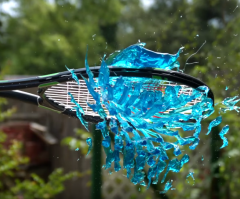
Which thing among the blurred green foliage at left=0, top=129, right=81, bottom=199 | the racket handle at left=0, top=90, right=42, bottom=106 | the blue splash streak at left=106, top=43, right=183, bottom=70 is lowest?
the blurred green foliage at left=0, top=129, right=81, bottom=199

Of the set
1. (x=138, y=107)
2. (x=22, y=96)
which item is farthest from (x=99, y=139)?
(x=138, y=107)

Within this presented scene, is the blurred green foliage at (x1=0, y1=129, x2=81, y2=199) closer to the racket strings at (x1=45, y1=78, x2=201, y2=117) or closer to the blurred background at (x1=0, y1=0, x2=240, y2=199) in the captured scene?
the blurred background at (x1=0, y1=0, x2=240, y2=199)

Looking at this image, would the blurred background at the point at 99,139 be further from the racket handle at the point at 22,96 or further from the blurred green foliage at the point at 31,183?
the racket handle at the point at 22,96

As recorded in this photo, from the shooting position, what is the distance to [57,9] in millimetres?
3135

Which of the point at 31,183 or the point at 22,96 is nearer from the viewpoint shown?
the point at 22,96

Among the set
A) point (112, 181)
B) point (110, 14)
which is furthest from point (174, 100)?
point (110, 14)

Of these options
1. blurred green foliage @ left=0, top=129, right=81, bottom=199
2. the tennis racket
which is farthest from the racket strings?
blurred green foliage @ left=0, top=129, right=81, bottom=199

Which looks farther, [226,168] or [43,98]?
[226,168]

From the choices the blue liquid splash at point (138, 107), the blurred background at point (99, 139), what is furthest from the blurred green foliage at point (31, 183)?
the blue liquid splash at point (138, 107)

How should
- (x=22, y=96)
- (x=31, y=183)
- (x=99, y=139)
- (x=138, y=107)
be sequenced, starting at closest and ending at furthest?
(x=138, y=107) → (x=22, y=96) → (x=99, y=139) → (x=31, y=183)

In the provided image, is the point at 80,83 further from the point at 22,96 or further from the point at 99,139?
the point at 99,139

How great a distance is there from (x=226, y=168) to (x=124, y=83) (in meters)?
0.89

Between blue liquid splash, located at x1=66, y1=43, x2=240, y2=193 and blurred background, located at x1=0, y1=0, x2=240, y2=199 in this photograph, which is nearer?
blue liquid splash, located at x1=66, y1=43, x2=240, y2=193

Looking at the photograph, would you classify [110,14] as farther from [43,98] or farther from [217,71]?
[43,98]
